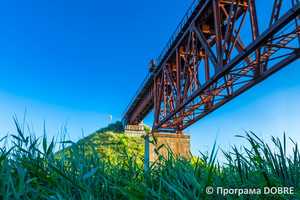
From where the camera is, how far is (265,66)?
10977mm

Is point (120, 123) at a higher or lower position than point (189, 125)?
higher

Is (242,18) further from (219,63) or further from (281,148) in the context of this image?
(281,148)

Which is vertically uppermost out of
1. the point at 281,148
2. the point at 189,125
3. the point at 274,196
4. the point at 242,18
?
the point at 242,18

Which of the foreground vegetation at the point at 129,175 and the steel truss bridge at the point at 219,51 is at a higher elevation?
the steel truss bridge at the point at 219,51

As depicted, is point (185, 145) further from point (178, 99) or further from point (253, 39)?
point (253, 39)

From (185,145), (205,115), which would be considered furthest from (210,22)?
(185,145)

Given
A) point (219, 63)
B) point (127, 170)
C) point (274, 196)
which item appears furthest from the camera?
point (219, 63)

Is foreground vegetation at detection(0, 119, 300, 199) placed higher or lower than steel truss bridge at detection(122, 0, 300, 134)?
lower

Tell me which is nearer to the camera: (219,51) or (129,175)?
(129,175)

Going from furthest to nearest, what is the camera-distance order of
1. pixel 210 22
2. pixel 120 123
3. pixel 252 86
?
pixel 120 123, pixel 210 22, pixel 252 86

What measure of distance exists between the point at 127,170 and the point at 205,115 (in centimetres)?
1448

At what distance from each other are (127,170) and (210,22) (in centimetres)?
1412

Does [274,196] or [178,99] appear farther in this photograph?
[178,99]

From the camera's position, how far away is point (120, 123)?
5544 centimetres
